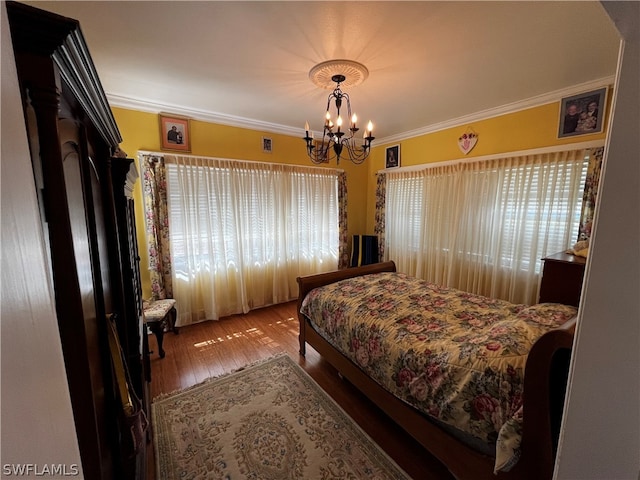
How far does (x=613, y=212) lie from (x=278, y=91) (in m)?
2.49

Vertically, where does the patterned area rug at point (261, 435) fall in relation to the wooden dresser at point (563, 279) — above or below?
below

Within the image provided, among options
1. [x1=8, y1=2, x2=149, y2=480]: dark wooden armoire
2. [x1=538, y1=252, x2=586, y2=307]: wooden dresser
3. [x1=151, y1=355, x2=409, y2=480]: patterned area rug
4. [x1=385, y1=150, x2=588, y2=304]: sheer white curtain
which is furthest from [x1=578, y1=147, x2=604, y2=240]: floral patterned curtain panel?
[x1=8, y1=2, x2=149, y2=480]: dark wooden armoire

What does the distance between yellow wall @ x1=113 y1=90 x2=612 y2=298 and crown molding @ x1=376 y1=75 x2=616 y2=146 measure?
4 cm

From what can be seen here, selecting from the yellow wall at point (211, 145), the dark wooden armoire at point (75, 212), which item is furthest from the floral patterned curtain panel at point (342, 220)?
the dark wooden armoire at point (75, 212)

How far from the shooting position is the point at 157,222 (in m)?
2.77

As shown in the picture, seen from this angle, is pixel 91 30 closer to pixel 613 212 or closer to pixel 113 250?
pixel 113 250

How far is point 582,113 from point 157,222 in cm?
422

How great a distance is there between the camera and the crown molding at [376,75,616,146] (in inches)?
84.3

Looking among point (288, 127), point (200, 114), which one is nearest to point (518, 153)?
point (288, 127)

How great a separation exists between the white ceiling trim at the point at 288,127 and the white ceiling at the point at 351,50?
1 cm

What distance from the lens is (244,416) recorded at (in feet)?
5.96

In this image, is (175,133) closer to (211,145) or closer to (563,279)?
(211,145)

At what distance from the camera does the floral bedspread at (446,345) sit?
3.79ft

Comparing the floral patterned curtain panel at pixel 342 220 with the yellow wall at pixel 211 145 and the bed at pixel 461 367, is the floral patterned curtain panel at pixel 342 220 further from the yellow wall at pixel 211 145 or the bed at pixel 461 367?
the bed at pixel 461 367
